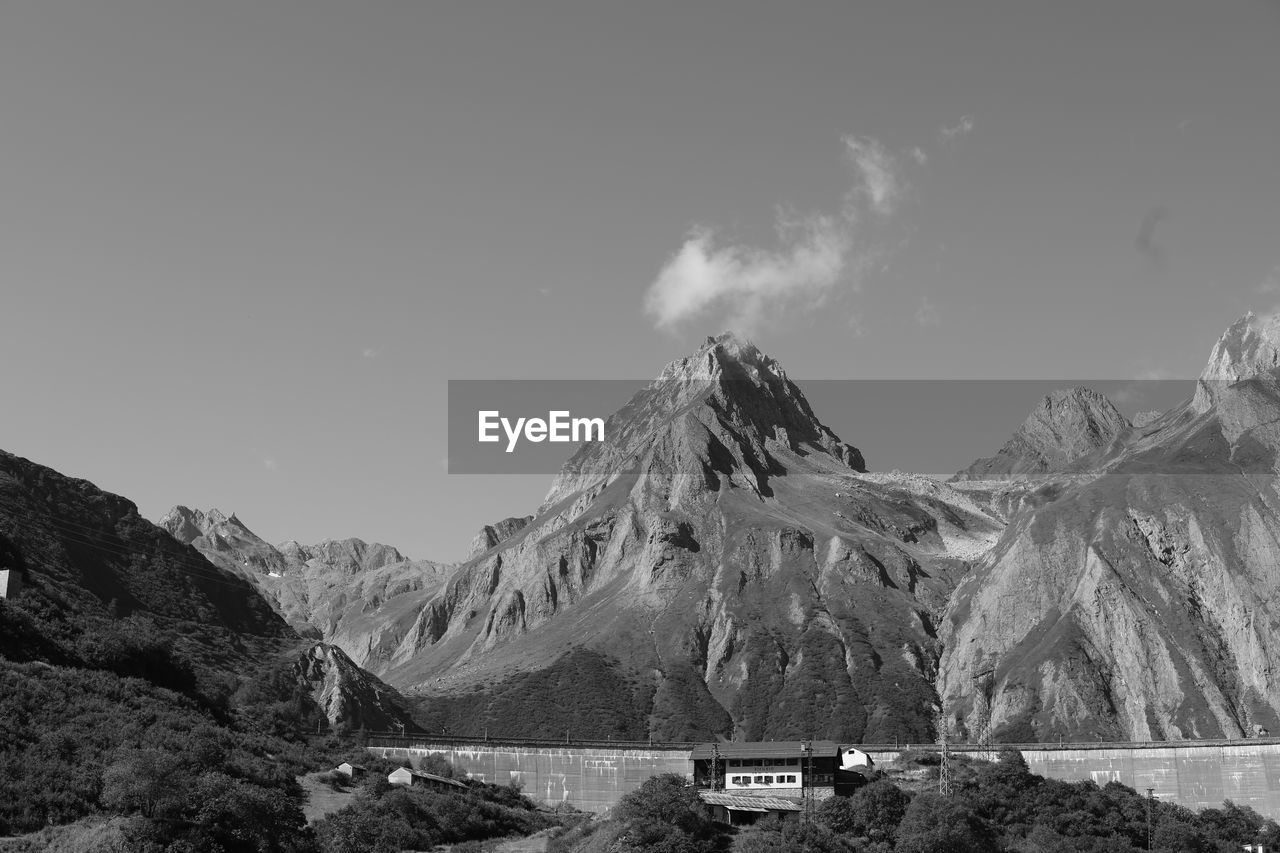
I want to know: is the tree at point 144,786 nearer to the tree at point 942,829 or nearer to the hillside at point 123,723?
the hillside at point 123,723

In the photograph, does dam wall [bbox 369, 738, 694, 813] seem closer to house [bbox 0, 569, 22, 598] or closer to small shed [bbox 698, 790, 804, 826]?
small shed [bbox 698, 790, 804, 826]

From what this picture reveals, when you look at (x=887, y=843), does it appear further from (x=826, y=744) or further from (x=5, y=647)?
(x=5, y=647)

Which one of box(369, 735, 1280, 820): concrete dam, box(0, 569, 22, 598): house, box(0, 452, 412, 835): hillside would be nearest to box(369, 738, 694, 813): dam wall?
box(369, 735, 1280, 820): concrete dam

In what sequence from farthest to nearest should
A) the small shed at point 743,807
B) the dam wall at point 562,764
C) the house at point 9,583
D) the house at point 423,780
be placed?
the dam wall at point 562,764 → the house at point 9,583 → the house at point 423,780 → the small shed at point 743,807

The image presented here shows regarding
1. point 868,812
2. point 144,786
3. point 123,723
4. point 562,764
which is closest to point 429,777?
point 562,764

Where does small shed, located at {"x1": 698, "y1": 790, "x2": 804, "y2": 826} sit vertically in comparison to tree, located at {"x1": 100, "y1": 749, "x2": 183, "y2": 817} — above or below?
below

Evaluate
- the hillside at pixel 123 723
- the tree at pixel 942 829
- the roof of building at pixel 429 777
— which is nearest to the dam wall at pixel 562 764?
the roof of building at pixel 429 777
